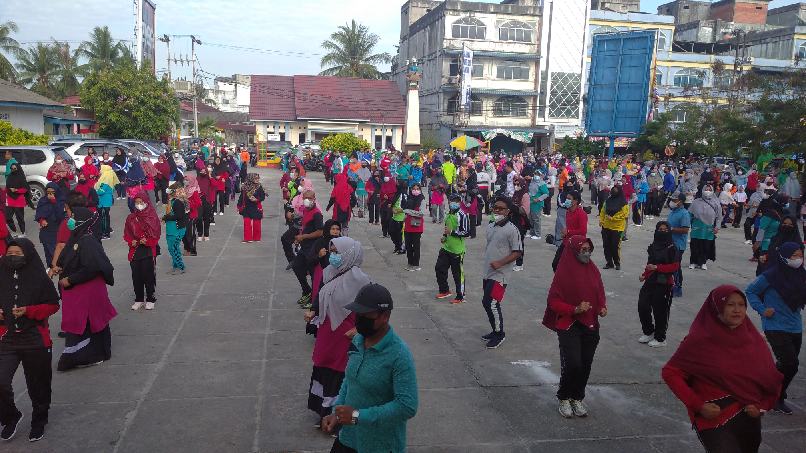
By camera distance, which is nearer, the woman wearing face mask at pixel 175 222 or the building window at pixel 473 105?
the woman wearing face mask at pixel 175 222

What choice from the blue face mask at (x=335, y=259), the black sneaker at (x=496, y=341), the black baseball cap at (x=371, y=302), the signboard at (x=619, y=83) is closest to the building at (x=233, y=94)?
the signboard at (x=619, y=83)

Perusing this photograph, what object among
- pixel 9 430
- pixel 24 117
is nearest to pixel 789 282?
pixel 9 430

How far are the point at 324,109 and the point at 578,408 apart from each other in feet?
149

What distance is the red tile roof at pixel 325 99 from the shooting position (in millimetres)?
48719

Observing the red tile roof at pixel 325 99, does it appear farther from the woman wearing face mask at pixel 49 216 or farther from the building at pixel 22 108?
the woman wearing face mask at pixel 49 216

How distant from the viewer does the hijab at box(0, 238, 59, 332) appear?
4.88 meters

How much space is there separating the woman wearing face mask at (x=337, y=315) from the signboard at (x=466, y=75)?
41.4 m

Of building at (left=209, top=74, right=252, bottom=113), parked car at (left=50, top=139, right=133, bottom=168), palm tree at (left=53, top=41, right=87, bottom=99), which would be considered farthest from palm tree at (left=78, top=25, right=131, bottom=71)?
building at (left=209, top=74, right=252, bottom=113)

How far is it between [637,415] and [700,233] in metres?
7.17

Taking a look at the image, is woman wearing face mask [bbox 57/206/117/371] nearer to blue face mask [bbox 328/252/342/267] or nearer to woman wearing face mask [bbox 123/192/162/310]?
woman wearing face mask [bbox 123/192/162/310]

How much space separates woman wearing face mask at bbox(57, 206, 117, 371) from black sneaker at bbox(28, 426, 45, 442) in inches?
54.2

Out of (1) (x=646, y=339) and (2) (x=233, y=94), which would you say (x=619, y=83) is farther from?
(2) (x=233, y=94)

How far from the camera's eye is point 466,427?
534cm

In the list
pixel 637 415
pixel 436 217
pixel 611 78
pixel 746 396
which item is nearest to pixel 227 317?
pixel 637 415
